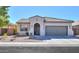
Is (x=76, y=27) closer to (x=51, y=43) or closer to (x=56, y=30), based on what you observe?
(x=56, y=30)

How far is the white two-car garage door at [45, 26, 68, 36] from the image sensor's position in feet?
16.8

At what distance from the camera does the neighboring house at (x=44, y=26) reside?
5089mm

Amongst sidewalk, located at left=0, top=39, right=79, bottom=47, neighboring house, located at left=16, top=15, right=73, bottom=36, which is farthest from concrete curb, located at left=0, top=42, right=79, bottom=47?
neighboring house, located at left=16, top=15, right=73, bottom=36

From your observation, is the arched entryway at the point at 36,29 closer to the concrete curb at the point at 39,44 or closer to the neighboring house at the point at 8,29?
the concrete curb at the point at 39,44

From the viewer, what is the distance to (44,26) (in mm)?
5148

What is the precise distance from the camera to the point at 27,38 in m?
5.09

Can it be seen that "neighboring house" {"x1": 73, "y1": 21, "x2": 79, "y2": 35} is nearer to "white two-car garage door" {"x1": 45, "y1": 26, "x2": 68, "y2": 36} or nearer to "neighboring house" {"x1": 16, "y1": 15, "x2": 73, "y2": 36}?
"neighboring house" {"x1": 16, "y1": 15, "x2": 73, "y2": 36}

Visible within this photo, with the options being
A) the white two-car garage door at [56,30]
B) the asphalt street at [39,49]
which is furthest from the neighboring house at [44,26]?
the asphalt street at [39,49]

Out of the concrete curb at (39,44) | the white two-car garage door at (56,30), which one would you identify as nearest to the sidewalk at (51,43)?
the concrete curb at (39,44)

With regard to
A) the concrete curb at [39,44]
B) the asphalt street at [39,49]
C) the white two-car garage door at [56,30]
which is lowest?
the asphalt street at [39,49]

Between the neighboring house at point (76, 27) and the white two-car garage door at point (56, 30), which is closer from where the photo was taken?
the neighboring house at point (76, 27)

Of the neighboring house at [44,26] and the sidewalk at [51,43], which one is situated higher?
the neighboring house at [44,26]
